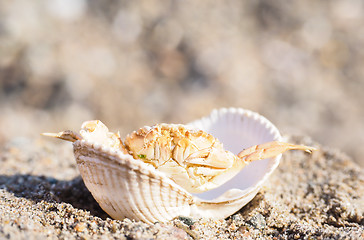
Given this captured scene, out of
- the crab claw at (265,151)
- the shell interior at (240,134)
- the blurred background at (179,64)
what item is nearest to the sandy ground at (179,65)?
the blurred background at (179,64)

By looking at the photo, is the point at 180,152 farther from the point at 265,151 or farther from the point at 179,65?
the point at 179,65

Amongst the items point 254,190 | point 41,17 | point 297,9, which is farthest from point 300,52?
point 254,190

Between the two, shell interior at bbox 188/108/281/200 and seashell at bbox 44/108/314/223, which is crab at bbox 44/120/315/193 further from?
shell interior at bbox 188/108/281/200

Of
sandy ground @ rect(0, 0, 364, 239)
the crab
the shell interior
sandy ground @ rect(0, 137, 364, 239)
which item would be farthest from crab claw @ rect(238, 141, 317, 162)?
sandy ground @ rect(0, 0, 364, 239)

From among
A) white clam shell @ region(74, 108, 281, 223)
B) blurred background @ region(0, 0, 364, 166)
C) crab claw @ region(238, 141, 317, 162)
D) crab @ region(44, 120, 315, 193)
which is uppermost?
blurred background @ region(0, 0, 364, 166)

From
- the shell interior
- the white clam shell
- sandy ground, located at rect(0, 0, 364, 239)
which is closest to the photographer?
the white clam shell

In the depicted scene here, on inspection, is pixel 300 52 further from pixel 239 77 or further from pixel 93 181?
pixel 93 181

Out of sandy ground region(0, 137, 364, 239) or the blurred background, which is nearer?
sandy ground region(0, 137, 364, 239)

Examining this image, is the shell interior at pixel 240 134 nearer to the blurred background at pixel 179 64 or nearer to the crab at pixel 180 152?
the crab at pixel 180 152
